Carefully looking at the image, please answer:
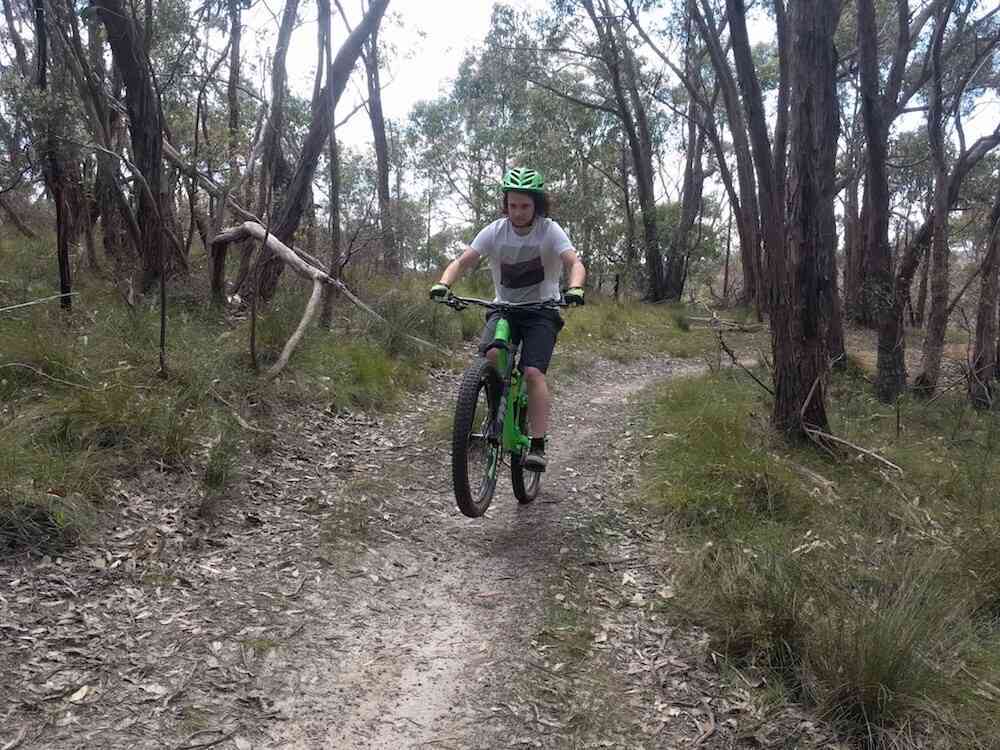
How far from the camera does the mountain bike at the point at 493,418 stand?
383cm

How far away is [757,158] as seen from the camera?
5863 millimetres

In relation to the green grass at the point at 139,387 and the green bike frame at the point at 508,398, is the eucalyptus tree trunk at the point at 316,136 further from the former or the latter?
the green bike frame at the point at 508,398

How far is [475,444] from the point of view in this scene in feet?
13.2

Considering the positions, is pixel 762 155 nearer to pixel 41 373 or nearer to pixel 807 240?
pixel 807 240

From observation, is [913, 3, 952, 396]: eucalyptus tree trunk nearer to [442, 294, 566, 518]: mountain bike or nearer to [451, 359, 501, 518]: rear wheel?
[442, 294, 566, 518]: mountain bike

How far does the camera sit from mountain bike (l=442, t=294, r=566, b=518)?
383 centimetres

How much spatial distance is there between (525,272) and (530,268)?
0.04 m

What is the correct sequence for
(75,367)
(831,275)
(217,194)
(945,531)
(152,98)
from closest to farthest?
(945,531)
(75,367)
(831,275)
(152,98)
(217,194)

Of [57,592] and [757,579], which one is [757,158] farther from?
[57,592]

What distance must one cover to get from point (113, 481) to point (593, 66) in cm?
1976

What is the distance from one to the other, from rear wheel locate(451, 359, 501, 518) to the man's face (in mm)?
929

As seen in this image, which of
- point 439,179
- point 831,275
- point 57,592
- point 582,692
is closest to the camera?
point 582,692

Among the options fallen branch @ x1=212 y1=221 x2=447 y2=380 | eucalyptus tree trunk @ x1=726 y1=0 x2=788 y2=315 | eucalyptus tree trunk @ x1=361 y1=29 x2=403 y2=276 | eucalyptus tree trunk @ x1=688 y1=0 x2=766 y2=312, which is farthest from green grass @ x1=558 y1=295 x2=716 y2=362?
eucalyptus tree trunk @ x1=726 y1=0 x2=788 y2=315

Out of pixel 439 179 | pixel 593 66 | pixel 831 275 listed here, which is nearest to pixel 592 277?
pixel 593 66
